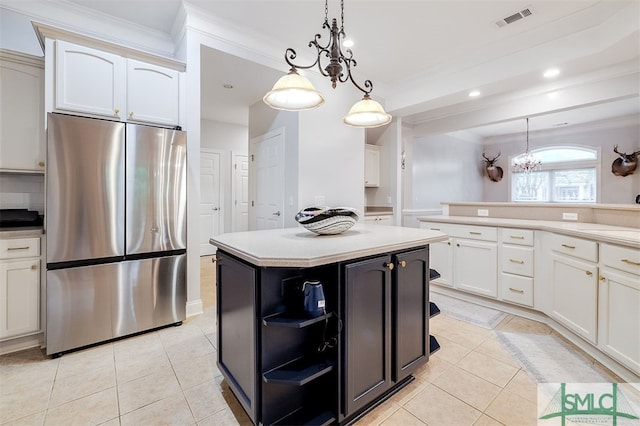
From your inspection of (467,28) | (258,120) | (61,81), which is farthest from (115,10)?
(467,28)

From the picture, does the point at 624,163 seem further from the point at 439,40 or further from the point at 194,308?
the point at 194,308

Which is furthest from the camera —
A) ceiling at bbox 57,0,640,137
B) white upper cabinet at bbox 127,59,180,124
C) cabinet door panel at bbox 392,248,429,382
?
ceiling at bbox 57,0,640,137

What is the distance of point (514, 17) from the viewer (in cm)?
279

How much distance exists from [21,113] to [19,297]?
1425 millimetres

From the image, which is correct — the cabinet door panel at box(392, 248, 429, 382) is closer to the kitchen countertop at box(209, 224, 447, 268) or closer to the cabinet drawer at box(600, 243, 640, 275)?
the kitchen countertop at box(209, 224, 447, 268)

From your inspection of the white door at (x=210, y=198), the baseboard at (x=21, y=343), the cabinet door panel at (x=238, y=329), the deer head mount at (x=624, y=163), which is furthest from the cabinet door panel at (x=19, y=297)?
the deer head mount at (x=624, y=163)

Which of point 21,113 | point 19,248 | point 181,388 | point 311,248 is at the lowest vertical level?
point 181,388

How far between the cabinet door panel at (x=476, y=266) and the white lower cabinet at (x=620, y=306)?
102 cm

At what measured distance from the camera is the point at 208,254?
5703 mm

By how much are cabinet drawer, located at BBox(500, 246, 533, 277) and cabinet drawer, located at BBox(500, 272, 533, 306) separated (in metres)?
0.06

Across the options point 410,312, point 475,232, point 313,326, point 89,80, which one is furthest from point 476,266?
point 89,80

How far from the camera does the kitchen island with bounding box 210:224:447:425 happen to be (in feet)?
4.50

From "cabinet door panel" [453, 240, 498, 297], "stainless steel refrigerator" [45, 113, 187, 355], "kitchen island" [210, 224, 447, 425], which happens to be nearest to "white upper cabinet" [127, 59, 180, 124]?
"stainless steel refrigerator" [45, 113, 187, 355]

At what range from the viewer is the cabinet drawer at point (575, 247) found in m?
2.10
